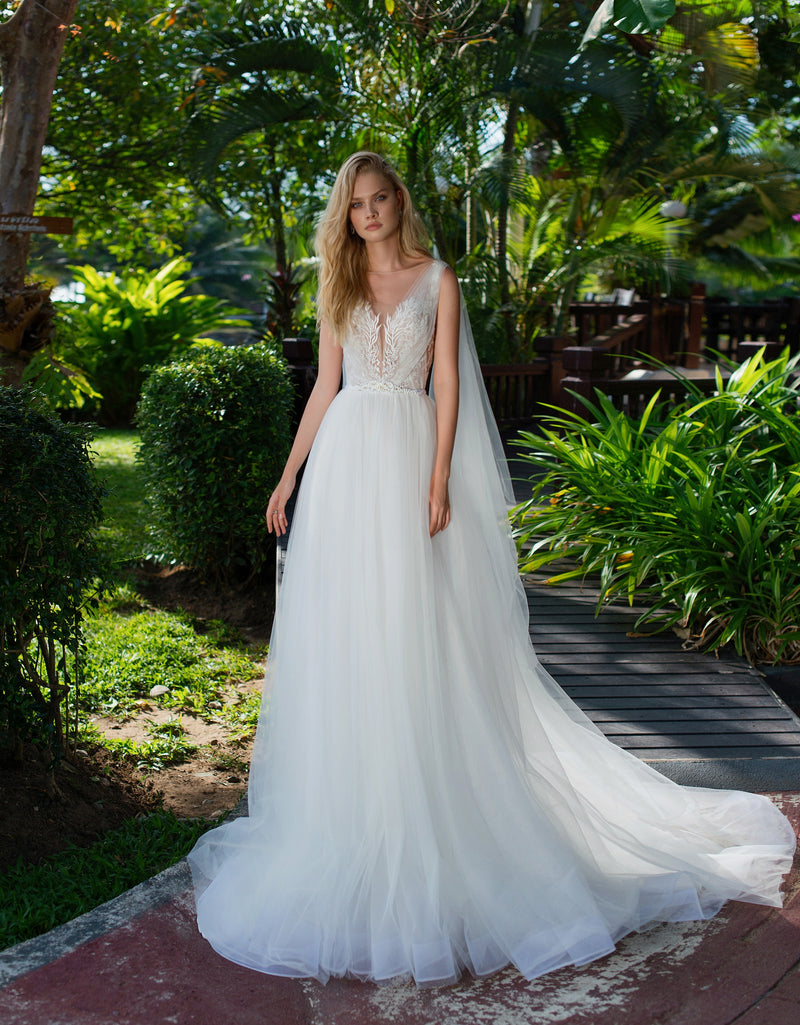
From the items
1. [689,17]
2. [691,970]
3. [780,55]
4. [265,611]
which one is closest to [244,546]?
[265,611]

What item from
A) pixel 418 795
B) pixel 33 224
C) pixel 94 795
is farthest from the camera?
pixel 33 224

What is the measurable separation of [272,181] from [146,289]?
3.33 metres

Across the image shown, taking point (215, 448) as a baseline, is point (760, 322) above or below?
above

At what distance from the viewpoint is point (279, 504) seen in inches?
125

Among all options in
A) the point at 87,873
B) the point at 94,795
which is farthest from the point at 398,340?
the point at 94,795

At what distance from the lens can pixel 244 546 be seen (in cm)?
702

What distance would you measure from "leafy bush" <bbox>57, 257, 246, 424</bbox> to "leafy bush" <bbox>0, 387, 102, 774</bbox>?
34.7ft

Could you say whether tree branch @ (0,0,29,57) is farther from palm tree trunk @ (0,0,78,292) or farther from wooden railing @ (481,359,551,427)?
wooden railing @ (481,359,551,427)

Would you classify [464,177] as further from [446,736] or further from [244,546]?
[446,736]

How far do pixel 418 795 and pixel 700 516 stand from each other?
2.47 meters

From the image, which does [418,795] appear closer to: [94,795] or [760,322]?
[94,795]

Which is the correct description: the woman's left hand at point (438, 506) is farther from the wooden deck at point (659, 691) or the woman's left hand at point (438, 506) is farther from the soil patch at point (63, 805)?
the soil patch at point (63, 805)

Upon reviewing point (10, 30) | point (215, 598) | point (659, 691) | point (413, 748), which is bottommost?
point (215, 598)

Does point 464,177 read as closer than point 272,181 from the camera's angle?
Yes
